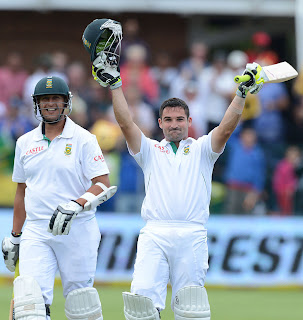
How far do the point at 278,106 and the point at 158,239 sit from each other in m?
8.73

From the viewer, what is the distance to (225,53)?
58.3 feet

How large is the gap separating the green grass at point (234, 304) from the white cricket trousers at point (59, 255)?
248cm

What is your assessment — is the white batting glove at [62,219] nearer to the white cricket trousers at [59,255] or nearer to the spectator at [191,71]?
the white cricket trousers at [59,255]

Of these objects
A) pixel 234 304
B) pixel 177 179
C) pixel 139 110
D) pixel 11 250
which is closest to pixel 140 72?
→ pixel 139 110

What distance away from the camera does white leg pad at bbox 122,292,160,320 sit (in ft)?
22.5

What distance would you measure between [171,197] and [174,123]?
651mm

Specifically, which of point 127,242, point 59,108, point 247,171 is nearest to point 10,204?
point 127,242

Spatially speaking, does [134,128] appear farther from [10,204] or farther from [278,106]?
[278,106]

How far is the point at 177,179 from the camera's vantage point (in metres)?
7.12

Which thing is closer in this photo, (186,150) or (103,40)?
(103,40)

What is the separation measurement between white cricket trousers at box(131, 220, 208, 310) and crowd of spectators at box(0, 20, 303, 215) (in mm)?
5936

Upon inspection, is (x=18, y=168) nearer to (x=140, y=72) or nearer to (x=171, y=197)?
(x=171, y=197)

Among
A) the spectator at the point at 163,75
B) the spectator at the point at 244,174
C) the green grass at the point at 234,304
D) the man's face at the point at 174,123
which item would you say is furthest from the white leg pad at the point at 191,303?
the spectator at the point at 163,75

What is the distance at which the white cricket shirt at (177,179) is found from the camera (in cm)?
706
